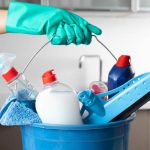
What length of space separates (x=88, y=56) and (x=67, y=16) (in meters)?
1.01

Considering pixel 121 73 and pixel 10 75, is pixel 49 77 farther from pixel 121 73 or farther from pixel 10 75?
pixel 121 73

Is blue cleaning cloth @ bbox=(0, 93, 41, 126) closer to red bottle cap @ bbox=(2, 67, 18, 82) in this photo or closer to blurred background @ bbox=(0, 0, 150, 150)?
red bottle cap @ bbox=(2, 67, 18, 82)

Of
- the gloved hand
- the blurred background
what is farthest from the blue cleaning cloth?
the blurred background

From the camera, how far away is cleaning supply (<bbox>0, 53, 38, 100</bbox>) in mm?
745

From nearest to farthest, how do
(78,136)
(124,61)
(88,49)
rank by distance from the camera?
(78,136) → (124,61) → (88,49)

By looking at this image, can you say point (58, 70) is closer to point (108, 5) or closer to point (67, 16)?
point (108, 5)

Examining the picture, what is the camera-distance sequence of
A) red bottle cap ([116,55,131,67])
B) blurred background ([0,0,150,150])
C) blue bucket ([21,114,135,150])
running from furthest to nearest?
blurred background ([0,0,150,150])
red bottle cap ([116,55,131,67])
blue bucket ([21,114,135,150])

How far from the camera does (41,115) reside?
0.73 meters

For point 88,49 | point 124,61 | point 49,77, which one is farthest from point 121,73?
point 88,49

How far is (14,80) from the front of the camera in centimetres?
76

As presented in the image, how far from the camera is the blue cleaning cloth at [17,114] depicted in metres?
0.72

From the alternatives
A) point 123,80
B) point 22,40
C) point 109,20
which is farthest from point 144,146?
point 123,80

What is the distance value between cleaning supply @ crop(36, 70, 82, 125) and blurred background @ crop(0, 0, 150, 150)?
33.0 inches

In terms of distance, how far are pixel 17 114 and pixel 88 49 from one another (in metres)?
1.06
